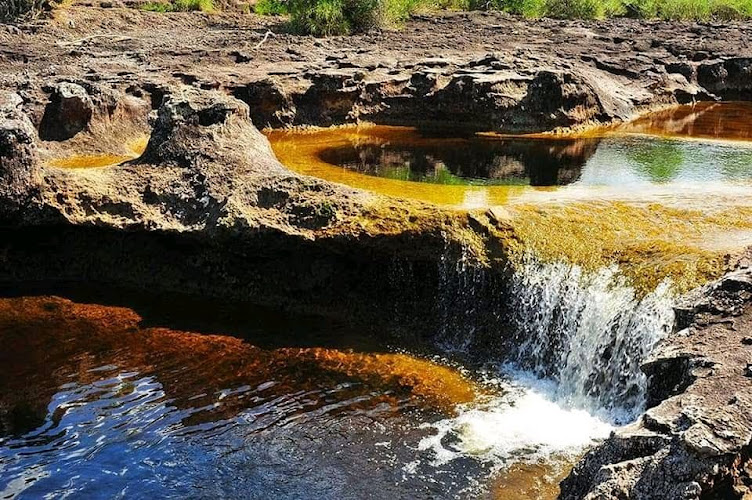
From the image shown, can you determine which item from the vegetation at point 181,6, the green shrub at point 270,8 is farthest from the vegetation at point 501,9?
the vegetation at point 181,6

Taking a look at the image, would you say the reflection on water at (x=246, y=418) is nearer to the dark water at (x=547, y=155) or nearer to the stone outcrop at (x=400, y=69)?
the dark water at (x=547, y=155)

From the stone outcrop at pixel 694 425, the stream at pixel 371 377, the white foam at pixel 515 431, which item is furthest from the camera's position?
the white foam at pixel 515 431

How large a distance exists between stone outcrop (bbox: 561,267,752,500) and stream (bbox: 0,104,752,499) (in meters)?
1.03

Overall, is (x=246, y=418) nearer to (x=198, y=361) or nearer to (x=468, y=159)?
(x=198, y=361)

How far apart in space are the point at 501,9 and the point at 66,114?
50.9 feet

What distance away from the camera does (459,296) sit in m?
8.34

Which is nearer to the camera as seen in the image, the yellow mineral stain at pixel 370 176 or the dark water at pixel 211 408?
the dark water at pixel 211 408

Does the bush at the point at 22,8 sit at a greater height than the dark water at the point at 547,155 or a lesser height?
greater

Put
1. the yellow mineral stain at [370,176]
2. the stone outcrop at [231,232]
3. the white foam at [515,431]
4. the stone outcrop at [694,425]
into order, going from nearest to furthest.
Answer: the stone outcrop at [694,425]
the white foam at [515,431]
the stone outcrop at [231,232]
the yellow mineral stain at [370,176]

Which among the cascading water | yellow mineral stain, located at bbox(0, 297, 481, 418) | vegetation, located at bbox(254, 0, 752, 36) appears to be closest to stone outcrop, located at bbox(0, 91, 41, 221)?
yellow mineral stain, located at bbox(0, 297, 481, 418)

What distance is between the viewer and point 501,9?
81.5ft

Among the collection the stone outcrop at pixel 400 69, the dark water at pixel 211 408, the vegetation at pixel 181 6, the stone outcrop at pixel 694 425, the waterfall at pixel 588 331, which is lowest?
the dark water at pixel 211 408

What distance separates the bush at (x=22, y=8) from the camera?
20391mm

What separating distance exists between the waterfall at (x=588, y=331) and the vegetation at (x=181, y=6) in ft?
55.7
